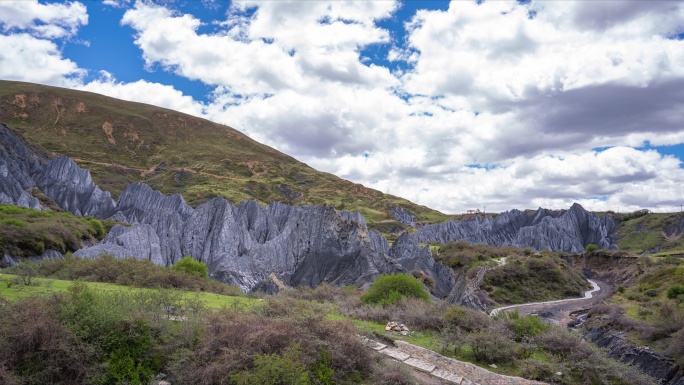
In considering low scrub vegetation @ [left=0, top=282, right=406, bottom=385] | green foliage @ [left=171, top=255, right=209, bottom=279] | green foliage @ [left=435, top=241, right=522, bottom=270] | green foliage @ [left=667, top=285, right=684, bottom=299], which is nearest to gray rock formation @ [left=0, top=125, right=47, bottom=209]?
green foliage @ [left=171, top=255, right=209, bottom=279]

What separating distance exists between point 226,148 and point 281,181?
38358mm

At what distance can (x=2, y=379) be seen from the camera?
8.50 metres

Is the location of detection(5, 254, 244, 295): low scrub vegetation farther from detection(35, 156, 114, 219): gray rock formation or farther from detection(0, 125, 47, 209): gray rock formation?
detection(35, 156, 114, 219): gray rock formation

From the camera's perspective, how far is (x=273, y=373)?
355 inches

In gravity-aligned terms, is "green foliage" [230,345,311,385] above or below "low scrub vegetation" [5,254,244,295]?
above

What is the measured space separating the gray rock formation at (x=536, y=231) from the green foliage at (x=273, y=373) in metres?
81.8

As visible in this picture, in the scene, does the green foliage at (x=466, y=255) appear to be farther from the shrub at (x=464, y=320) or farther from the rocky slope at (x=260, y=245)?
the shrub at (x=464, y=320)

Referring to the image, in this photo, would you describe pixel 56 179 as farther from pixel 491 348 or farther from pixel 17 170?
pixel 491 348

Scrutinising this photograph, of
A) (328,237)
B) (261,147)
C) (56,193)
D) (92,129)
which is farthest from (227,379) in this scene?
(261,147)

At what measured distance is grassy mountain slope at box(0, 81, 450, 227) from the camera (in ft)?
363

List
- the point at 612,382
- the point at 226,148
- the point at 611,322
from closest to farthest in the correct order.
→ the point at 612,382, the point at 611,322, the point at 226,148

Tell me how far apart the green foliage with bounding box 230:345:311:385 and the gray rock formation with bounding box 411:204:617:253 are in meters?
81.8

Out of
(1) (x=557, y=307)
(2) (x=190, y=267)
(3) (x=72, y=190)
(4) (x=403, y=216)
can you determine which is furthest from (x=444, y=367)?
(4) (x=403, y=216)

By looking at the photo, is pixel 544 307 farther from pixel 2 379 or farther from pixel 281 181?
pixel 281 181
